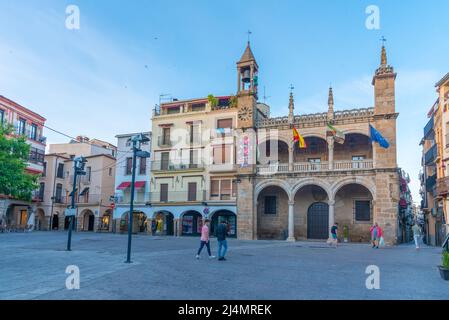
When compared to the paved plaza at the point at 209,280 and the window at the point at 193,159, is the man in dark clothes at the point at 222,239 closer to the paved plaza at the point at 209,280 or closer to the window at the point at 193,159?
the paved plaza at the point at 209,280

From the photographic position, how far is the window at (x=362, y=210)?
29109 mm

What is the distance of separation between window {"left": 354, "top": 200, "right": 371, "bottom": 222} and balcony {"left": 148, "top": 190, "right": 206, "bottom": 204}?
1361 centimetres

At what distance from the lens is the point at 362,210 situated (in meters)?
29.4

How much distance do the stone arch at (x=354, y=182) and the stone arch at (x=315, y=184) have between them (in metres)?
0.27

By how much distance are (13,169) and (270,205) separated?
19999mm

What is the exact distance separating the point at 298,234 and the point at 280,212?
2.36 m

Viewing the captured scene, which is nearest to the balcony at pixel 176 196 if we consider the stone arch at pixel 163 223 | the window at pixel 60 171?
the stone arch at pixel 163 223

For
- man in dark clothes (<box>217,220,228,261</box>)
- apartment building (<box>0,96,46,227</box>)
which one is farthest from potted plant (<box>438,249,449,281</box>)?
apartment building (<box>0,96,46,227</box>)

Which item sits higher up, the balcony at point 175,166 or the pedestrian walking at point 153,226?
the balcony at point 175,166

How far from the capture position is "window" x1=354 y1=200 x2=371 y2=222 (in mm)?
29109

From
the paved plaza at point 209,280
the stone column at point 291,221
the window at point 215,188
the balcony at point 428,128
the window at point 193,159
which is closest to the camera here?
the paved plaza at point 209,280

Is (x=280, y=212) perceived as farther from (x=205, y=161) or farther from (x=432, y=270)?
(x=432, y=270)

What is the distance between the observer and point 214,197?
3500 cm
